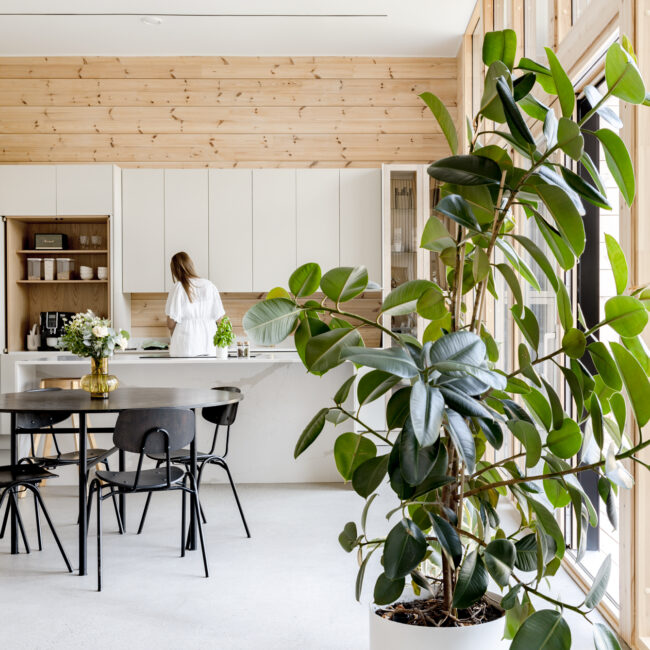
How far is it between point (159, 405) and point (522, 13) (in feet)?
10.0

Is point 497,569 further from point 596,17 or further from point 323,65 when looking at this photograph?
point 323,65

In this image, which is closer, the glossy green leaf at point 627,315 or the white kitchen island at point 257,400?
the glossy green leaf at point 627,315

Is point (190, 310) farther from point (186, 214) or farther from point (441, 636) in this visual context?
point (441, 636)

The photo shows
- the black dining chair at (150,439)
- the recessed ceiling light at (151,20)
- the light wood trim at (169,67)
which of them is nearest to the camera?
the black dining chair at (150,439)

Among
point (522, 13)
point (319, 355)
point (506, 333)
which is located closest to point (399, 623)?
point (319, 355)

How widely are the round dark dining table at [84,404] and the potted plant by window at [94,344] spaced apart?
7 cm

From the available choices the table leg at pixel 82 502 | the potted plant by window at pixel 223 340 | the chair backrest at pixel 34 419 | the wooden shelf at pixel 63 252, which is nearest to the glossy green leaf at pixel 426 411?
the table leg at pixel 82 502

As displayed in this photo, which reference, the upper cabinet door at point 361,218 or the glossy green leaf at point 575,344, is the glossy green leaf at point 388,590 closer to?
the glossy green leaf at point 575,344

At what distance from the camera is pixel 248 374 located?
16.7ft

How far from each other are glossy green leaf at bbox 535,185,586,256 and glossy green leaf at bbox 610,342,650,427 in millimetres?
208

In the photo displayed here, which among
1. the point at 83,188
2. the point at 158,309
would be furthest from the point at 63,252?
the point at 158,309

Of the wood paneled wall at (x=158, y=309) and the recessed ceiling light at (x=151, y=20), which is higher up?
the recessed ceiling light at (x=151, y=20)

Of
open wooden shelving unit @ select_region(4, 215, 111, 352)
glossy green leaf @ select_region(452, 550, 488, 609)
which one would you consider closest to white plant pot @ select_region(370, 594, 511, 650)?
glossy green leaf @ select_region(452, 550, 488, 609)

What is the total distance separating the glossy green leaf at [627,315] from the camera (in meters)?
1.43
